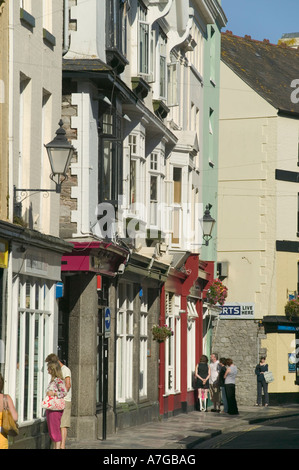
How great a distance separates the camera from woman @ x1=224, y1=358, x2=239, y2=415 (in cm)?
3491

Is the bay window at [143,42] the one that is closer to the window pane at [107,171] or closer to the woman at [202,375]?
the window pane at [107,171]

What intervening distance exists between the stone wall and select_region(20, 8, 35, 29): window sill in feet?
89.1

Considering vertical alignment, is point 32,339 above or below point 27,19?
below

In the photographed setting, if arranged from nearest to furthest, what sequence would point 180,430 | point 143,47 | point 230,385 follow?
point 180,430, point 143,47, point 230,385

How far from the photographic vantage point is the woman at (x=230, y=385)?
3491 centimetres

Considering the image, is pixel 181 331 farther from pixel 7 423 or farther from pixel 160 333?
pixel 7 423

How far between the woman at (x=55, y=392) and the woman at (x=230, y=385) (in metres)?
16.6

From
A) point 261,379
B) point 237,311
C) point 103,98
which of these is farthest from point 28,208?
point 237,311

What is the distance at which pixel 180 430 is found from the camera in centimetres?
2709

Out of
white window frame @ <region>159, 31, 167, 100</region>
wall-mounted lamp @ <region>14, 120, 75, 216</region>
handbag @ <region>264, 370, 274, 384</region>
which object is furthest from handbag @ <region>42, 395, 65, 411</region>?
handbag @ <region>264, 370, 274, 384</region>

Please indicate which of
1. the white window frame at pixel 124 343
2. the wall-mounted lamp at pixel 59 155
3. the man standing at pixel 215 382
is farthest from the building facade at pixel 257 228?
the wall-mounted lamp at pixel 59 155

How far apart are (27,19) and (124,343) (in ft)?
34.6

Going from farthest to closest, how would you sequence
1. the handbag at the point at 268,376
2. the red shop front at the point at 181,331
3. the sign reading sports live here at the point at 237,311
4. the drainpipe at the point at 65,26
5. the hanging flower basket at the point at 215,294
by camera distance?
the sign reading sports live here at the point at 237,311 → the handbag at the point at 268,376 → the hanging flower basket at the point at 215,294 → the red shop front at the point at 181,331 → the drainpipe at the point at 65,26

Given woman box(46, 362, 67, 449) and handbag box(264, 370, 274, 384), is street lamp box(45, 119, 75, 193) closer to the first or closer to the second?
woman box(46, 362, 67, 449)
